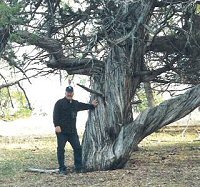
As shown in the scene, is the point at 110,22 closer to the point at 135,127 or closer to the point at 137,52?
the point at 137,52

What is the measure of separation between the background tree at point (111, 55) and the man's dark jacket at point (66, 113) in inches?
19.5

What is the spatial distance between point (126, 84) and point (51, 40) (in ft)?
5.80

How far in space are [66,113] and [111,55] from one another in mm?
1552

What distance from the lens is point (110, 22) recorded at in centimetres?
1119

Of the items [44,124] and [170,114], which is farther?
[44,124]

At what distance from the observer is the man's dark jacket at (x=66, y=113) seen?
36.2 ft

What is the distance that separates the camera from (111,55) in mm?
11578

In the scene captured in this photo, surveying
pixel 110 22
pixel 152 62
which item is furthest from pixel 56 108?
pixel 152 62

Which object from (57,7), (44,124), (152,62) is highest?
(57,7)

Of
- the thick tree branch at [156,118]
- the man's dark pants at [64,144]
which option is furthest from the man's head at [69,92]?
the thick tree branch at [156,118]

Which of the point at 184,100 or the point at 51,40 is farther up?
the point at 51,40

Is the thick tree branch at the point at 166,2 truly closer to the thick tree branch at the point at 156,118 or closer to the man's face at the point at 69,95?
the thick tree branch at the point at 156,118

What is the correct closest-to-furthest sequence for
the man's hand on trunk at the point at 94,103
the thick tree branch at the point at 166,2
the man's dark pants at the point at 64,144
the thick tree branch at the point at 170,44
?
1. the thick tree branch at the point at 166,2
2. the man's dark pants at the point at 64,144
3. the man's hand on trunk at the point at 94,103
4. the thick tree branch at the point at 170,44

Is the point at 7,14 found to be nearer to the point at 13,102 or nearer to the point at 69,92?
the point at 69,92
